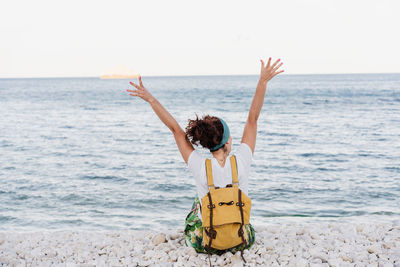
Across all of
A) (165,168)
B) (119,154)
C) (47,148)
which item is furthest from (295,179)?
(47,148)

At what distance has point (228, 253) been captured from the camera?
4.40m

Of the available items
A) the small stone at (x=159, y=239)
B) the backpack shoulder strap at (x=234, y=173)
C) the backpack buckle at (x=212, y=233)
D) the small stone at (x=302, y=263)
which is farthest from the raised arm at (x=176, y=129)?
the small stone at (x=302, y=263)

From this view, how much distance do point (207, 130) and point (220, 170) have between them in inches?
16.4

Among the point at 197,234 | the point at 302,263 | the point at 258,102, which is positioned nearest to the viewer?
the point at 258,102

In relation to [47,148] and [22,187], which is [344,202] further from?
[47,148]

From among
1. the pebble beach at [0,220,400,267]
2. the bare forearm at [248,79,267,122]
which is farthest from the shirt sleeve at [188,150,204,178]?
the pebble beach at [0,220,400,267]

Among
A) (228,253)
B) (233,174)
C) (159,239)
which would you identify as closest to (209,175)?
(233,174)

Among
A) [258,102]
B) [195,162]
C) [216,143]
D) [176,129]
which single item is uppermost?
[258,102]

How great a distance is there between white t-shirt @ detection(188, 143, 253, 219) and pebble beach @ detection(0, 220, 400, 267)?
0.92 m

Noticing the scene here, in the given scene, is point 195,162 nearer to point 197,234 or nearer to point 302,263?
point 197,234

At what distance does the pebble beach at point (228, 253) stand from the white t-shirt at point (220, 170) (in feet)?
3.03

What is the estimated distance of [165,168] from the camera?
12906mm

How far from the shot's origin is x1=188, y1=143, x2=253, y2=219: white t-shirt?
3.89 meters

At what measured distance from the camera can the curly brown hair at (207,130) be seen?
12.4ft
